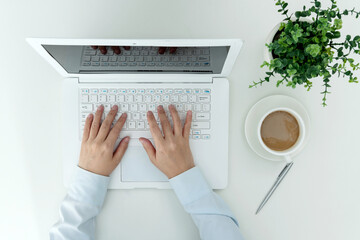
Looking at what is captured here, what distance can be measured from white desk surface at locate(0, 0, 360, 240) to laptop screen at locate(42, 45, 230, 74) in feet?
0.44

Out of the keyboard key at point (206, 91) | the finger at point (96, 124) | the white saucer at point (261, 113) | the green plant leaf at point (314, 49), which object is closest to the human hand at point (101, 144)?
the finger at point (96, 124)

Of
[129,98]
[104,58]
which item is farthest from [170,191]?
[104,58]

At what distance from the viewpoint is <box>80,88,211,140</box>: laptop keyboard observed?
28.9 inches

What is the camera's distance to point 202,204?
714 millimetres

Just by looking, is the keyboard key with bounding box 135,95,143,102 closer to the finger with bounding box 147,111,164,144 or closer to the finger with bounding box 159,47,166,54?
the finger with bounding box 147,111,164,144

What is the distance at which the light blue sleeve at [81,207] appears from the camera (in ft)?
2.33

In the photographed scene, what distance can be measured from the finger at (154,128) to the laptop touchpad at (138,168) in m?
0.06

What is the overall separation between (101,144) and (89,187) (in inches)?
4.7

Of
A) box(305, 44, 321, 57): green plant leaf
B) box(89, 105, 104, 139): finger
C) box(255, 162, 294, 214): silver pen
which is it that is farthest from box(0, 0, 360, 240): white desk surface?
box(305, 44, 321, 57): green plant leaf

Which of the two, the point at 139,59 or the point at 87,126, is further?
the point at 87,126

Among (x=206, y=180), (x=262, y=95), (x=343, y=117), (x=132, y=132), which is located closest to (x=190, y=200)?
(x=206, y=180)

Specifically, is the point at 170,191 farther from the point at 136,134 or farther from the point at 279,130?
the point at 279,130

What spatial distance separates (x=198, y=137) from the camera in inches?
29.4

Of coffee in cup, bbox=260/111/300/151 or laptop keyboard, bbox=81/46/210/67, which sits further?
coffee in cup, bbox=260/111/300/151
